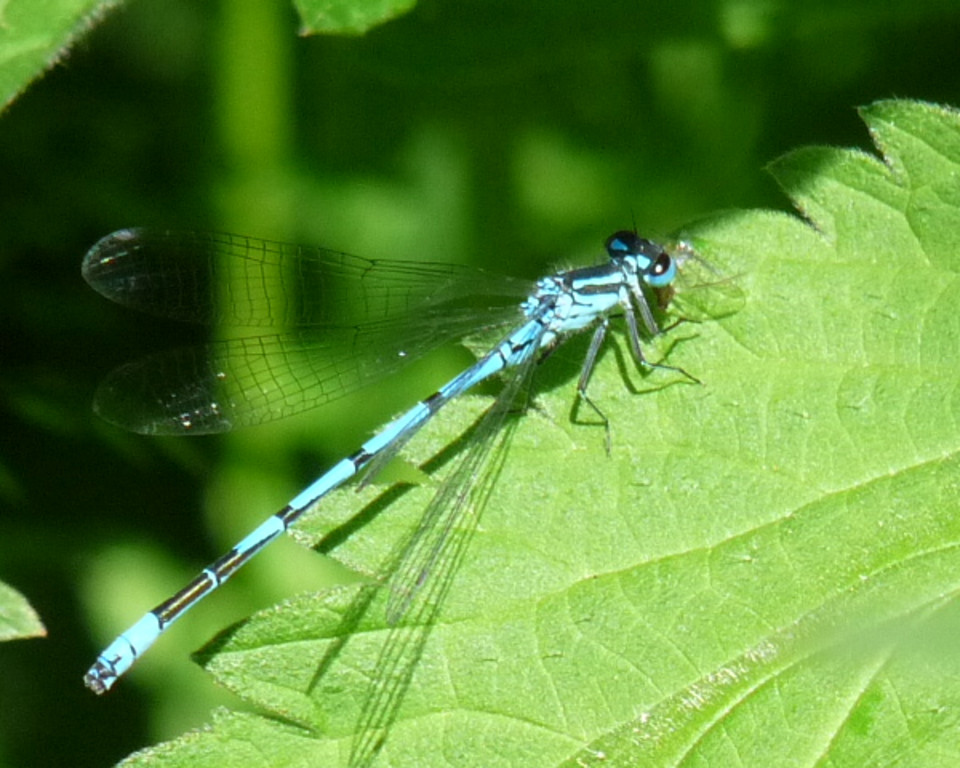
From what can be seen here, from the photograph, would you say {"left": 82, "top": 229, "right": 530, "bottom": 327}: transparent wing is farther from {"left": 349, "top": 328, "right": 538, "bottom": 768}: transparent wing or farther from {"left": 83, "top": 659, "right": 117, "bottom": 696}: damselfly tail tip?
{"left": 83, "top": 659, "right": 117, "bottom": 696}: damselfly tail tip

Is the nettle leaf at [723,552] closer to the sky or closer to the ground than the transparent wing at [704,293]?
closer to the ground

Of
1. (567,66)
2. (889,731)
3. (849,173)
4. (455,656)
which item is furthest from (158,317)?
(889,731)

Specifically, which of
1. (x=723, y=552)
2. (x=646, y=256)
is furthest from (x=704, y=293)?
(x=723, y=552)

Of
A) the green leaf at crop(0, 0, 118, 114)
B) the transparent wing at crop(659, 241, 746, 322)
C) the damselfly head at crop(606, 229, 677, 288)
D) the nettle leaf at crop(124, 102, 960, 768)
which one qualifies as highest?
the green leaf at crop(0, 0, 118, 114)

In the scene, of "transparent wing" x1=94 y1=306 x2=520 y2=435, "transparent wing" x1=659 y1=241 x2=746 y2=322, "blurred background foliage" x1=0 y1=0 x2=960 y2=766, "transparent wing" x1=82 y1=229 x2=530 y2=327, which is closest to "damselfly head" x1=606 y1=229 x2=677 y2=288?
"transparent wing" x1=659 y1=241 x2=746 y2=322

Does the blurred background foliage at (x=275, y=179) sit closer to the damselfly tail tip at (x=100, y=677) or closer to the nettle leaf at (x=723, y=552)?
the damselfly tail tip at (x=100, y=677)

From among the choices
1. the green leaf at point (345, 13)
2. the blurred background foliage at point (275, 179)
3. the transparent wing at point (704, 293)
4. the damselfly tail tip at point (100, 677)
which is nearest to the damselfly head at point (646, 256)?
the transparent wing at point (704, 293)
